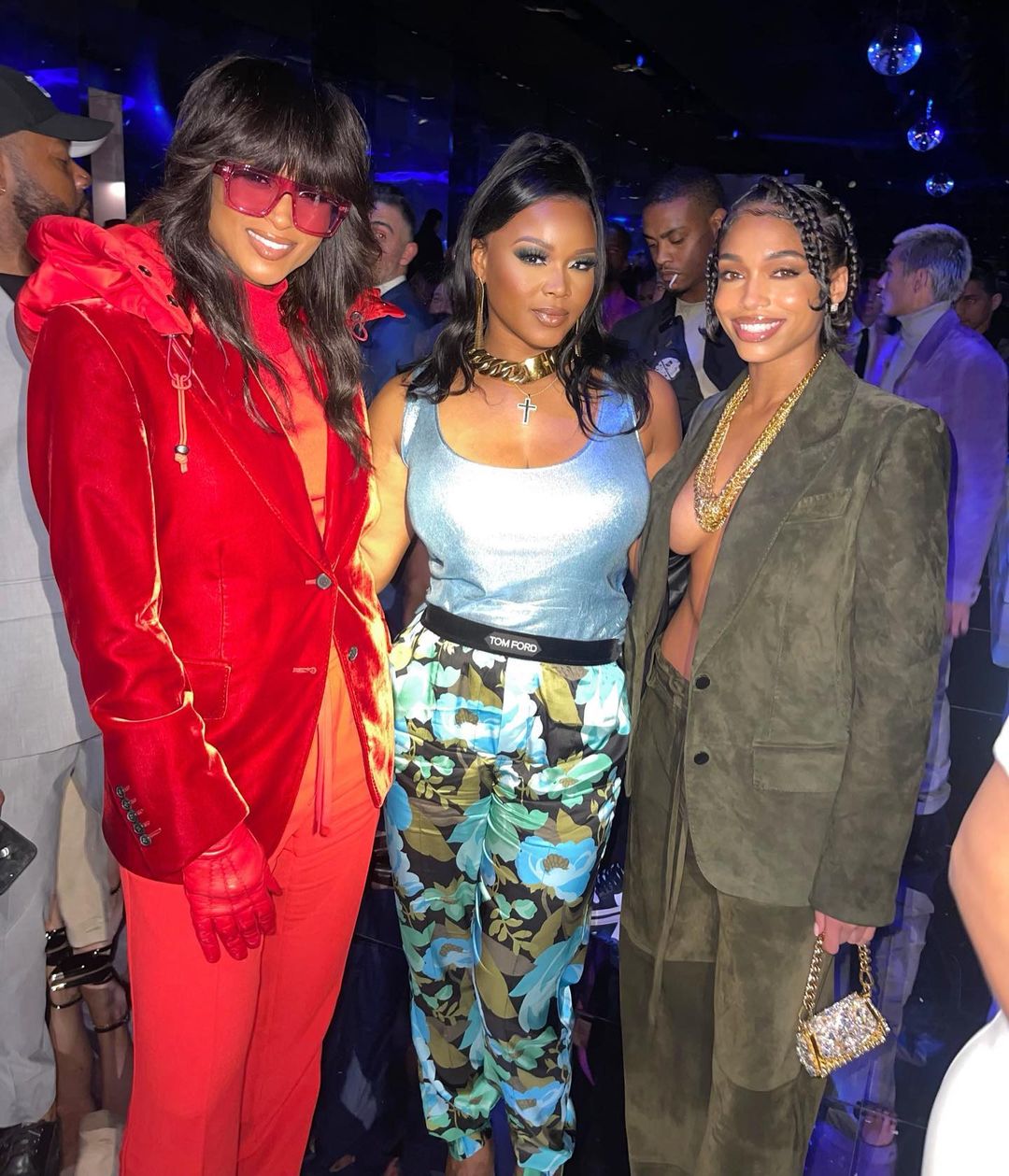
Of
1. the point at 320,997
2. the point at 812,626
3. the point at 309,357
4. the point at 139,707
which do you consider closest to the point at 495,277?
the point at 309,357

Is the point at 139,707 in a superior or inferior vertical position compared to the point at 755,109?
inferior

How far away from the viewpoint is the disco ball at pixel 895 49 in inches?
321

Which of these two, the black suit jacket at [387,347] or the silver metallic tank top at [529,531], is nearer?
the silver metallic tank top at [529,531]

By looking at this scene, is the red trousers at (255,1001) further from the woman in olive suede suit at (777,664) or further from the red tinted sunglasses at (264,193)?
the red tinted sunglasses at (264,193)

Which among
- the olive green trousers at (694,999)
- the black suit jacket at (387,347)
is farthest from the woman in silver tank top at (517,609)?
the black suit jacket at (387,347)

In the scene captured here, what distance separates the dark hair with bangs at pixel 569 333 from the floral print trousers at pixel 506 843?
1.78 feet

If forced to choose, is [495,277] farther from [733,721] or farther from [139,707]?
[139,707]

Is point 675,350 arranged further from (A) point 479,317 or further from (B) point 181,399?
(B) point 181,399

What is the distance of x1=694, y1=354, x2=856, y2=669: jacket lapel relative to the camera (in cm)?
179

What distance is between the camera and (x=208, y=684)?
61.1 inches

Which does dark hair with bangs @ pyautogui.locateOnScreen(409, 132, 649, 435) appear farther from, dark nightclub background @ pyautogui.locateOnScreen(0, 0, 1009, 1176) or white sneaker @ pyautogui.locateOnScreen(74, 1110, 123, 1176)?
white sneaker @ pyautogui.locateOnScreen(74, 1110, 123, 1176)

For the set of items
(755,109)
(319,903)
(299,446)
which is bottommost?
(319,903)

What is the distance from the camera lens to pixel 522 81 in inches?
389

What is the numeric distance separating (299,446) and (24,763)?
3.61 feet
